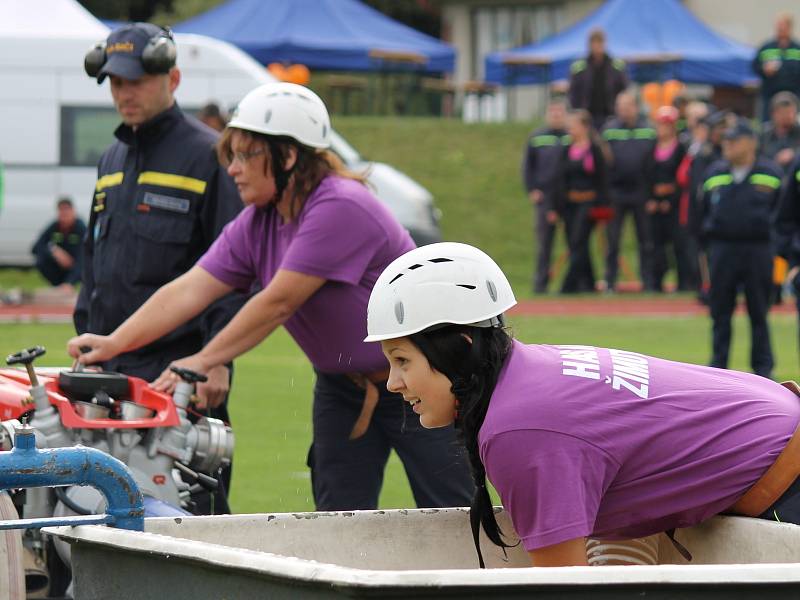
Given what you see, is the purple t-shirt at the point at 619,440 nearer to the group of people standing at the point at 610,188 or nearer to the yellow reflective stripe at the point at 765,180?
the yellow reflective stripe at the point at 765,180

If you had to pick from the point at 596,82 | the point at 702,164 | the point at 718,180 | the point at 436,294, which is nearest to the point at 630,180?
the point at 702,164

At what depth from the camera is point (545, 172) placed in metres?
21.3

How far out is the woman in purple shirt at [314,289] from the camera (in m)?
5.88

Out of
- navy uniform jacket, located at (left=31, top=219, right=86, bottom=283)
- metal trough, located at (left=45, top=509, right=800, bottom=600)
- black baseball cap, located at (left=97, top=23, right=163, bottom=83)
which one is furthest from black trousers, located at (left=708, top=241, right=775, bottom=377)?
metal trough, located at (left=45, top=509, right=800, bottom=600)

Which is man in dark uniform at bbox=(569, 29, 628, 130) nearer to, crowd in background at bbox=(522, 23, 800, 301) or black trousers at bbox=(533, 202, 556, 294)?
crowd in background at bbox=(522, 23, 800, 301)

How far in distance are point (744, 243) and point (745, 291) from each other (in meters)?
0.42

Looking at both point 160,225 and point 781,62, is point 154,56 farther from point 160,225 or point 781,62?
point 781,62

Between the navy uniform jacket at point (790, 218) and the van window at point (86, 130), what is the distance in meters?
10.1

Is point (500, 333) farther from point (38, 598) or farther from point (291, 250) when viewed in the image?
point (38, 598)

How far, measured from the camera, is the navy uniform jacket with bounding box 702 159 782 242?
1339 cm

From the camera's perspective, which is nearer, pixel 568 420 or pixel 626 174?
pixel 568 420

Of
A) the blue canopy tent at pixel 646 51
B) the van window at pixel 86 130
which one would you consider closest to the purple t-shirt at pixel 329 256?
the van window at pixel 86 130

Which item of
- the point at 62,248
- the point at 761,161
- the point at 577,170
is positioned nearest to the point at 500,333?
the point at 761,161

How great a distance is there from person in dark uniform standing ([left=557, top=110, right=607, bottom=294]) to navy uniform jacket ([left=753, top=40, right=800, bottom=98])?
4.65m
